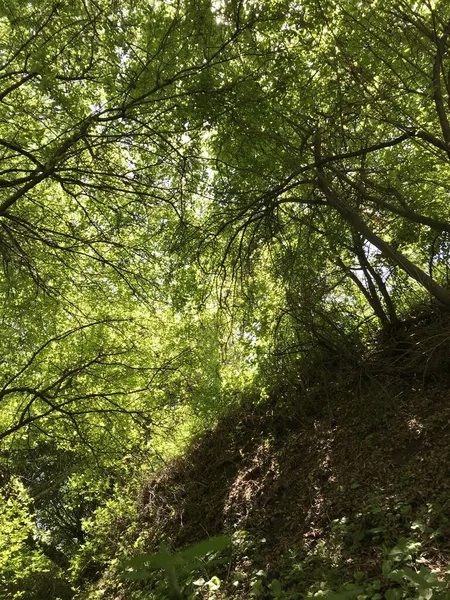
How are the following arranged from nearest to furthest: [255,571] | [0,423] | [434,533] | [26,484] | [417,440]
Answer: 1. [434,533]
2. [255,571]
3. [417,440]
4. [0,423]
5. [26,484]

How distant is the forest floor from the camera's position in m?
4.43

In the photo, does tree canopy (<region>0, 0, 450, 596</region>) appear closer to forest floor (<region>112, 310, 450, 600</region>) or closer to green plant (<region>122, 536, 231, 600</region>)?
forest floor (<region>112, 310, 450, 600</region>)

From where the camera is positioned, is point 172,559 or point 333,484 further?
point 333,484

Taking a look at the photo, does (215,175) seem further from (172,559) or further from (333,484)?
(172,559)

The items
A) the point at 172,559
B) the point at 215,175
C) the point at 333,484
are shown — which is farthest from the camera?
the point at 215,175

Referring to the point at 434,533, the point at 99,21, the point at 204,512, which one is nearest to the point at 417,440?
the point at 434,533

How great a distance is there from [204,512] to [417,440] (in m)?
3.88

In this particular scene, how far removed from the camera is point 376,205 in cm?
634

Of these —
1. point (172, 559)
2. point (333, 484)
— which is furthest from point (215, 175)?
point (172, 559)

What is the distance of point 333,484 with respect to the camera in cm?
602

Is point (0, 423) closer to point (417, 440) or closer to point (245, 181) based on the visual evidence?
point (245, 181)

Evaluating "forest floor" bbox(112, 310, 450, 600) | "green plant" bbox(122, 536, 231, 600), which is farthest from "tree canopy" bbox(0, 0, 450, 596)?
"green plant" bbox(122, 536, 231, 600)

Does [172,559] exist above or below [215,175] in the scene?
below

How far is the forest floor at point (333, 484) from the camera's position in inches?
174
